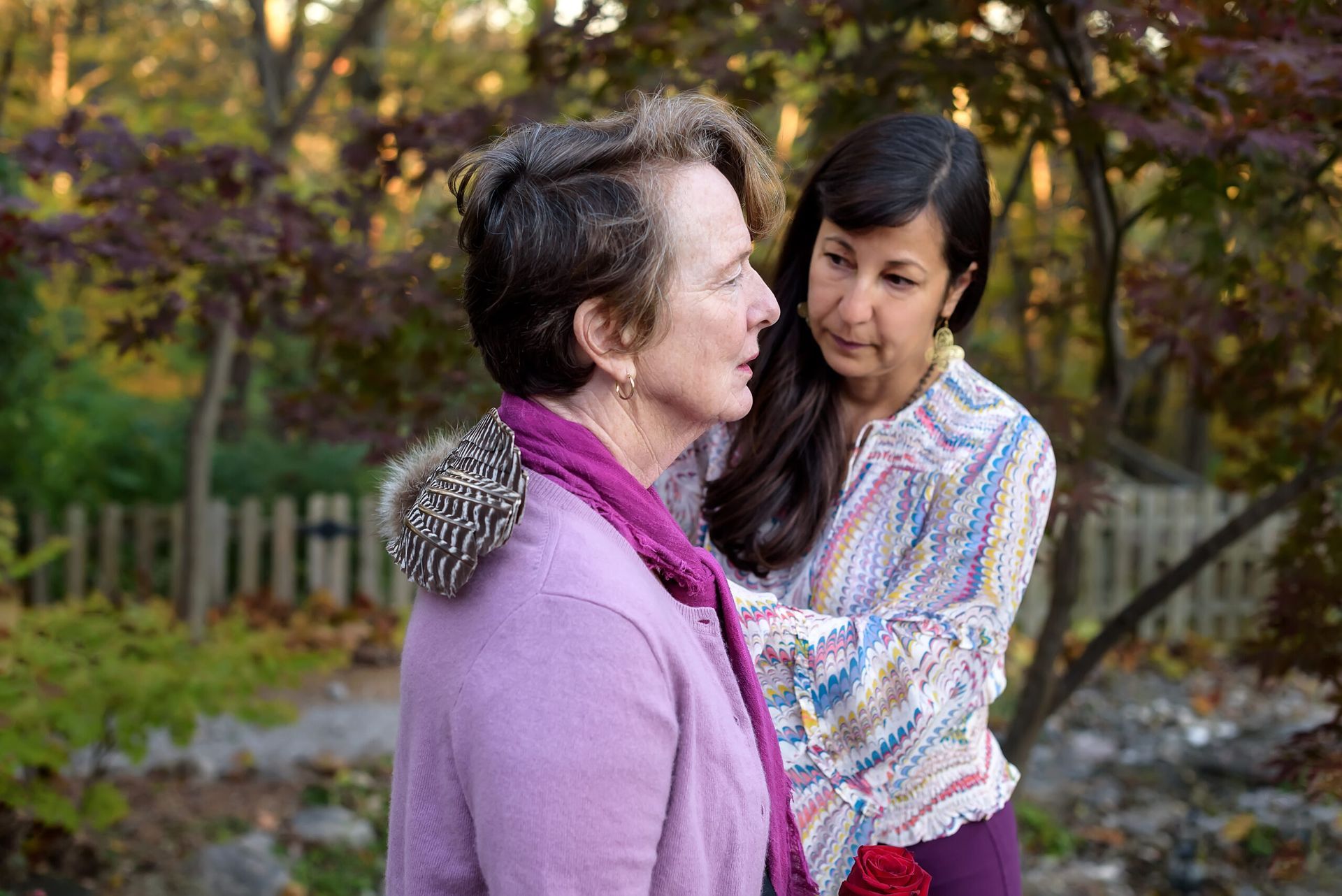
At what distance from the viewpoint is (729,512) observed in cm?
218

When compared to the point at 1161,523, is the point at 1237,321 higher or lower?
higher

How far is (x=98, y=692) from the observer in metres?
3.40

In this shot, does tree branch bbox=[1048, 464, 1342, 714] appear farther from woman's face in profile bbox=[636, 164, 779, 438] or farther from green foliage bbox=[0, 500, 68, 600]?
green foliage bbox=[0, 500, 68, 600]

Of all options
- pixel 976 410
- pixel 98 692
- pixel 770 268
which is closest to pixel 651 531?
pixel 976 410

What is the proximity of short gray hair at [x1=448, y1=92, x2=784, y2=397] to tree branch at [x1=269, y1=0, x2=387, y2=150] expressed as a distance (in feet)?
14.5

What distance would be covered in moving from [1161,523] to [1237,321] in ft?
19.2

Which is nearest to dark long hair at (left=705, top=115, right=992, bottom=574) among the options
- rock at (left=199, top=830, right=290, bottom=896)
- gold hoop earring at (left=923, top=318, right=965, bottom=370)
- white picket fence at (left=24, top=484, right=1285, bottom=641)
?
gold hoop earring at (left=923, top=318, right=965, bottom=370)

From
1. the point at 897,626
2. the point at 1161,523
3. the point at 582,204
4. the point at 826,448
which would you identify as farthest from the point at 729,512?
the point at 1161,523

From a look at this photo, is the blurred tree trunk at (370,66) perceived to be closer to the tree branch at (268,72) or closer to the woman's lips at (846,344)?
the tree branch at (268,72)

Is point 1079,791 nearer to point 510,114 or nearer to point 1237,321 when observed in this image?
point 1237,321

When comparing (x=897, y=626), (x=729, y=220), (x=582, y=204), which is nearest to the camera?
(x=582, y=204)

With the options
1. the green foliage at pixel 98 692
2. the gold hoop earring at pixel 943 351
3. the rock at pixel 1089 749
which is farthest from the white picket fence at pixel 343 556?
the gold hoop earring at pixel 943 351

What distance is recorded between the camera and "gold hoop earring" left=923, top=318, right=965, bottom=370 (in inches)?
87.6

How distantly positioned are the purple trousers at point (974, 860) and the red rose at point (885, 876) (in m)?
0.44
